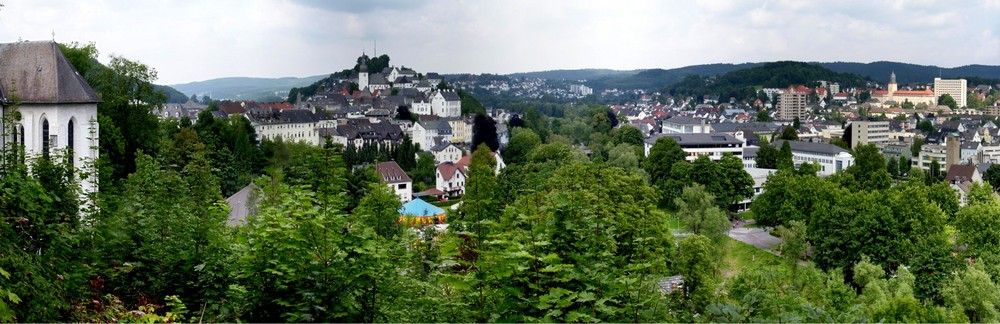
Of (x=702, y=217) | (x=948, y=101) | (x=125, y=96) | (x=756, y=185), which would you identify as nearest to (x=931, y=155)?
(x=756, y=185)

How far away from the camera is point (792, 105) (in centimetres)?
13825

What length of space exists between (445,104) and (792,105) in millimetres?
67285

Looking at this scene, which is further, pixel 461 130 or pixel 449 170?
pixel 461 130

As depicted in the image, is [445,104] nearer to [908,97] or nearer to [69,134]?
[69,134]

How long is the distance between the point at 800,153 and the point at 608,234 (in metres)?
57.6

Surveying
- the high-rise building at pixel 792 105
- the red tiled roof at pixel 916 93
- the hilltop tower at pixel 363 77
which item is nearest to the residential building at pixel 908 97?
the red tiled roof at pixel 916 93

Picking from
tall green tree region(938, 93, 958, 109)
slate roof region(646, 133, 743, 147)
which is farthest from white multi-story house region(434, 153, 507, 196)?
tall green tree region(938, 93, 958, 109)

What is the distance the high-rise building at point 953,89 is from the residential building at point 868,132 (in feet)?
273

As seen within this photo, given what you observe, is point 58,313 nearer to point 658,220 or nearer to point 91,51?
point 658,220

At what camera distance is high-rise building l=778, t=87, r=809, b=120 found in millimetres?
136625

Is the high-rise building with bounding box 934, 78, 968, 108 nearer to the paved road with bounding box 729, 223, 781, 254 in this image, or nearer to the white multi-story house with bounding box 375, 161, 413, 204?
the white multi-story house with bounding box 375, 161, 413, 204

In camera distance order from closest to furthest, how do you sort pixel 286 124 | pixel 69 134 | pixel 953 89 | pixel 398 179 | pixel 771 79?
A: pixel 69 134 < pixel 398 179 < pixel 286 124 < pixel 953 89 < pixel 771 79

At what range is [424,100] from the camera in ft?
294

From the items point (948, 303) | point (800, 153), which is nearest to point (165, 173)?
point (948, 303)
